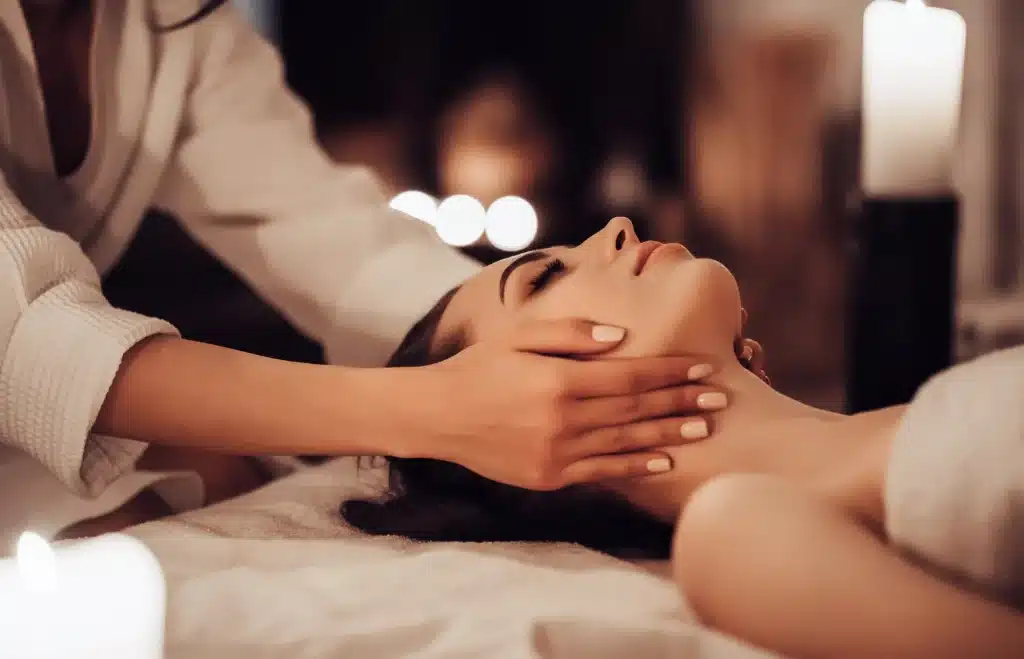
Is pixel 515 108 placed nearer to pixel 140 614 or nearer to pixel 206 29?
pixel 206 29

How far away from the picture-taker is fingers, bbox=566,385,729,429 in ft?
1.96

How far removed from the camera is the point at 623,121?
2.36 metres

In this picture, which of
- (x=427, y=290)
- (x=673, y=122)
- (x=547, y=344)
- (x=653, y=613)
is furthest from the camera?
(x=673, y=122)

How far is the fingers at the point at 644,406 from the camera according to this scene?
1.96 ft

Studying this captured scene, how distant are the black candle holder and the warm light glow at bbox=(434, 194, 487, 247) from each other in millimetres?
1322

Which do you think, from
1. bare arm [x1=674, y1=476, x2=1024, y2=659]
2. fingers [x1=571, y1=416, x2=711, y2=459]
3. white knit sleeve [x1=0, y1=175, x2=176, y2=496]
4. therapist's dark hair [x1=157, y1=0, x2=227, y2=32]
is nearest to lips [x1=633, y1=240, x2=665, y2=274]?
fingers [x1=571, y1=416, x2=711, y2=459]

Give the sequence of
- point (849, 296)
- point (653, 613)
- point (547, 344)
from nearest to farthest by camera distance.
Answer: point (653, 613)
point (547, 344)
point (849, 296)

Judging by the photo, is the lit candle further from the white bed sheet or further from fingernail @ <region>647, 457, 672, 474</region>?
fingernail @ <region>647, 457, 672, 474</region>

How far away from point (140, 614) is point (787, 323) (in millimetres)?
2127

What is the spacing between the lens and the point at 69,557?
39 centimetres

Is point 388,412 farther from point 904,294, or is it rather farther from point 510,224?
point 510,224

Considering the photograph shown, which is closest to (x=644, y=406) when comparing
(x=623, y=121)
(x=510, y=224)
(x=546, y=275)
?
(x=546, y=275)

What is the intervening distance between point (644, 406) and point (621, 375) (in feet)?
0.08

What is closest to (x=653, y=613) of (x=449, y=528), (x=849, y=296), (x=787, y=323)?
(x=449, y=528)
